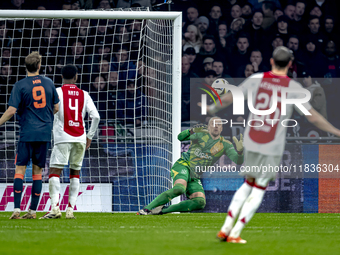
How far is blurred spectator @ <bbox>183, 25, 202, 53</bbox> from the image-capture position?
9.80 metres

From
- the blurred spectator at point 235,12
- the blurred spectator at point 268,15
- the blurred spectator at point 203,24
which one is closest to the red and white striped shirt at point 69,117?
the blurred spectator at point 203,24

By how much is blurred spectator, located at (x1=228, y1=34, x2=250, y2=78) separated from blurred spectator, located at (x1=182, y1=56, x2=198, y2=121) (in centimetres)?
84

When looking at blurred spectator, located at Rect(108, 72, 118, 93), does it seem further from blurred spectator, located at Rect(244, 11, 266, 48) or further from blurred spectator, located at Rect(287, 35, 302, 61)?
blurred spectator, located at Rect(287, 35, 302, 61)

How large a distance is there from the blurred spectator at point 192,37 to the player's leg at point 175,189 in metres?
4.01

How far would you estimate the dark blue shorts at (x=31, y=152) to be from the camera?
209 inches

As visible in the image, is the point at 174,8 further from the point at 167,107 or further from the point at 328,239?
the point at 328,239

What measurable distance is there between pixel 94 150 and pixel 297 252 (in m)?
4.89

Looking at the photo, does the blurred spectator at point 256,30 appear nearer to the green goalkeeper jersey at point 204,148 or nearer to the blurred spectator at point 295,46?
the blurred spectator at point 295,46

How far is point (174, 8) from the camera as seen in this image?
32.9ft

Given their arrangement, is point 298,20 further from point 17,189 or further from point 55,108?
point 17,189

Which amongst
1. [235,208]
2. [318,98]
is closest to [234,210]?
[235,208]

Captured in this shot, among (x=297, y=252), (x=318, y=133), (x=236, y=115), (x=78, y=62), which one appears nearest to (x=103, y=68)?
(x=78, y=62)

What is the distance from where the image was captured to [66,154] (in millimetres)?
5488

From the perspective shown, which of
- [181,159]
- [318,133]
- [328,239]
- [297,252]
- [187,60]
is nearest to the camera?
[297,252]
